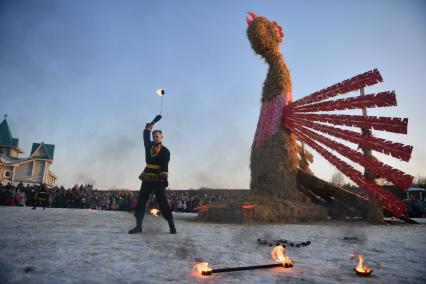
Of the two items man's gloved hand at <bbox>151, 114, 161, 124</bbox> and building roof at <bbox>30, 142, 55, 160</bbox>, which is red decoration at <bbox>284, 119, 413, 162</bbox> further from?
building roof at <bbox>30, 142, 55, 160</bbox>

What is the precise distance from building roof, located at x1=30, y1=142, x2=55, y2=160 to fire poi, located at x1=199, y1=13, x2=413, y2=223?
3092 cm

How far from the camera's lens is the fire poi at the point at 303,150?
28.5ft

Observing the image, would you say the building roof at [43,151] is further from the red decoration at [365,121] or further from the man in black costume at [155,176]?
the man in black costume at [155,176]

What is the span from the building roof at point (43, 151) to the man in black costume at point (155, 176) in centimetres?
3346

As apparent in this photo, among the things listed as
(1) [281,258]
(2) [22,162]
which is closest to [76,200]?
(2) [22,162]

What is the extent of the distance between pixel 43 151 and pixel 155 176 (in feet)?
114

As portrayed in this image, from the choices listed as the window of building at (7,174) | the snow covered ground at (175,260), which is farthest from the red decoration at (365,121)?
the window of building at (7,174)

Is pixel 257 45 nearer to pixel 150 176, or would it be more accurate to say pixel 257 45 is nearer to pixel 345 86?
pixel 345 86

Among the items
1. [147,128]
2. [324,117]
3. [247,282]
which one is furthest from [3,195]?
[247,282]

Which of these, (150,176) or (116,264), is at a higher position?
(150,176)

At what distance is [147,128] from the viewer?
18.9 feet

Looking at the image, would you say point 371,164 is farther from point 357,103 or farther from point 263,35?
point 263,35

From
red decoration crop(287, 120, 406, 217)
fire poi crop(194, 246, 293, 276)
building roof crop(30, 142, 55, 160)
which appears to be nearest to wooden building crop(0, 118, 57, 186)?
building roof crop(30, 142, 55, 160)

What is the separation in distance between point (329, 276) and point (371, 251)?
1830 millimetres
